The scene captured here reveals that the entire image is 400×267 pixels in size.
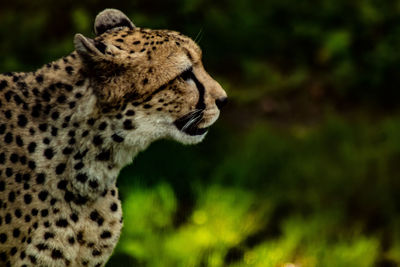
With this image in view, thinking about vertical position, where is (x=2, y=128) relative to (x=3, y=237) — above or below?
above

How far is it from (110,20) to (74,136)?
62cm

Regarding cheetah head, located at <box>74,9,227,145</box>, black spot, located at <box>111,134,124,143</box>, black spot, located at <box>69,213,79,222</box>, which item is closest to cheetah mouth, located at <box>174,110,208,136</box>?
cheetah head, located at <box>74,9,227,145</box>

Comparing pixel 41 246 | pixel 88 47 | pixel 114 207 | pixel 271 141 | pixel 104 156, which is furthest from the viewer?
pixel 271 141

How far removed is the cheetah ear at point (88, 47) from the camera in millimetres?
2770

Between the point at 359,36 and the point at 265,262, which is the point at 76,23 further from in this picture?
the point at 265,262

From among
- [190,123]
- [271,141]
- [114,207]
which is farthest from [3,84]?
[271,141]

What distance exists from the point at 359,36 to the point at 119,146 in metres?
4.39

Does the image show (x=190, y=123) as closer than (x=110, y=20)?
Yes

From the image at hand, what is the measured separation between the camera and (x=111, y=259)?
3871 millimetres

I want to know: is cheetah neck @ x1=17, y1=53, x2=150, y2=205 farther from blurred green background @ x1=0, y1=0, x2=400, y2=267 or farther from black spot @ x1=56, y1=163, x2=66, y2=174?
blurred green background @ x1=0, y1=0, x2=400, y2=267

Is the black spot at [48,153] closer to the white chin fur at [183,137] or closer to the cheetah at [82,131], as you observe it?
the cheetah at [82,131]

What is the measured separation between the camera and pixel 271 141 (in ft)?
18.1

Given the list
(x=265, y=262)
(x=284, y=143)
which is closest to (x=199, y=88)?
(x=265, y=262)

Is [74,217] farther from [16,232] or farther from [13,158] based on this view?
[13,158]
